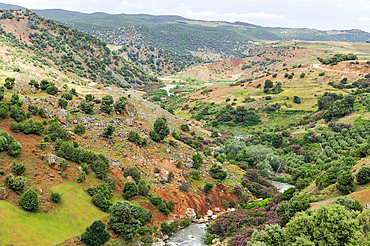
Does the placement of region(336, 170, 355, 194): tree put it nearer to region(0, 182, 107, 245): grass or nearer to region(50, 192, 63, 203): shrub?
region(0, 182, 107, 245): grass

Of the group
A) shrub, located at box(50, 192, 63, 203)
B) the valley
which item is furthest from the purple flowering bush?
shrub, located at box(50, 192, 63, 203)

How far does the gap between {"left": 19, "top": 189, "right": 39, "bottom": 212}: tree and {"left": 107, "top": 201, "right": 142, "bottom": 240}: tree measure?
28.1 feet

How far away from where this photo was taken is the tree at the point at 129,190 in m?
37.8

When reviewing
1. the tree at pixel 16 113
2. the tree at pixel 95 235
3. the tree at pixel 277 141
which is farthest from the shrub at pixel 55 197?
the tree at pixel 277 141

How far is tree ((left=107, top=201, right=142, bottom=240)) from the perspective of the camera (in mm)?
31234

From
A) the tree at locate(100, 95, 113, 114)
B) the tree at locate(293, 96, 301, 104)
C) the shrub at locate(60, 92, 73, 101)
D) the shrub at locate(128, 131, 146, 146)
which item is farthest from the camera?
the tree at locate(293, 96, 301, 104)

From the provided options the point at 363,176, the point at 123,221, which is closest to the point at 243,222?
the point at 363,176

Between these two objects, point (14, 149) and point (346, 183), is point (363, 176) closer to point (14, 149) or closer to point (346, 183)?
point (346, 183)

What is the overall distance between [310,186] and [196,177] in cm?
1988

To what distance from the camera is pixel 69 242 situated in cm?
2659

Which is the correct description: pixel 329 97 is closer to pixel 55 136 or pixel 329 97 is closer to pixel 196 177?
pixel 196 177

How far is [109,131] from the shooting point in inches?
1796

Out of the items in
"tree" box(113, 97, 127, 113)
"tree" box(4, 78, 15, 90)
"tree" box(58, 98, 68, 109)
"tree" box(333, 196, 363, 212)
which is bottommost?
"tree" box(333, 196, 363, 212)

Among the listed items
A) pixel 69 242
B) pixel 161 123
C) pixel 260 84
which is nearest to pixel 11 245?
pixel 69 242
